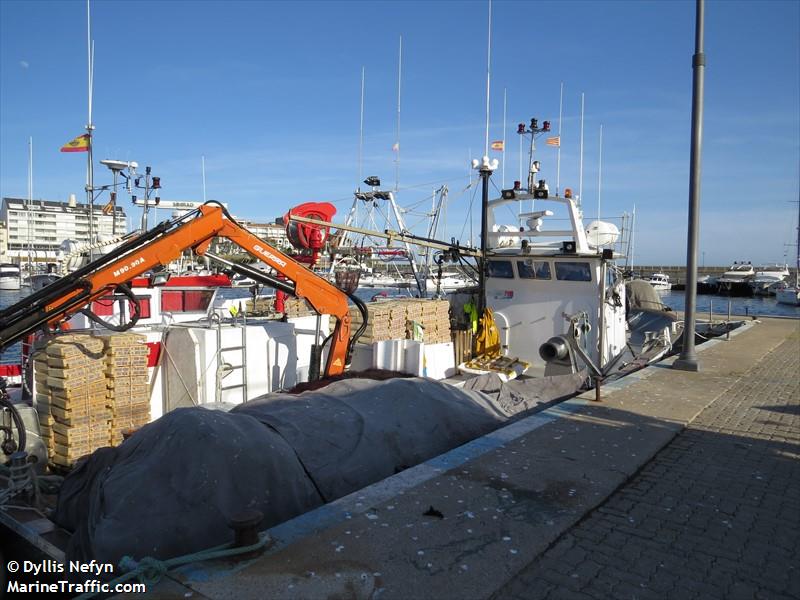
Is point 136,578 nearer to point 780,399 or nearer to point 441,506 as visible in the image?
point 441,506

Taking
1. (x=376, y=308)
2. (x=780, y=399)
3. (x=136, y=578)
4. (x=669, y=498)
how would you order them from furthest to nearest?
(x=376, y=308), (x=780, y=399), (x=669, y=498), (x=136, y=578)

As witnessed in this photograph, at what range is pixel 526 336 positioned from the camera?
44.9 feet

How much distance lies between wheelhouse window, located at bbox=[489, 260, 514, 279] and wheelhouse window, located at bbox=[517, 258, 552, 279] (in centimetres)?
24

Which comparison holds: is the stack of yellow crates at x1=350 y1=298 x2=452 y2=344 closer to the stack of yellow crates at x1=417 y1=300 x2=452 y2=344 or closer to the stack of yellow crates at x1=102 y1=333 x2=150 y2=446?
Answer: the stack of yellow crates at x1=417 y1=300 x2=452 y2=344

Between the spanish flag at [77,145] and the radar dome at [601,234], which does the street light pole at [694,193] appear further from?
the spanish flag at [77,145]

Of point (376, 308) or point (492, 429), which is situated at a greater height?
point (376, 308)

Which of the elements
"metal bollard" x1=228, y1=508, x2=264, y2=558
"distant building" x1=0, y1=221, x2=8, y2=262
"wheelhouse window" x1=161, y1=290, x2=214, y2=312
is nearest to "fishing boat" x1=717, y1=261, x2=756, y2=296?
"wheelhouse window" x1=161, y1=290, x2=214, y2=312

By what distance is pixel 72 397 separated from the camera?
6.79 metres

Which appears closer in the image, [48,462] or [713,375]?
[48,462]

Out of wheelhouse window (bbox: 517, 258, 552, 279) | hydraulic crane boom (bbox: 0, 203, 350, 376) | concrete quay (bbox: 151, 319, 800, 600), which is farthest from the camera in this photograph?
wheelhouse window (bbox: 517, 258, 552, 279)

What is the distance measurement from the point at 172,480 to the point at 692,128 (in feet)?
31.8

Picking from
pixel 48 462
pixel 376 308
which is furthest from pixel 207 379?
pixel 376 308

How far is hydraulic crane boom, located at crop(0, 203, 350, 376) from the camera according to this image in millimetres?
6543

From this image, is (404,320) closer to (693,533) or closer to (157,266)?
(157,266)
